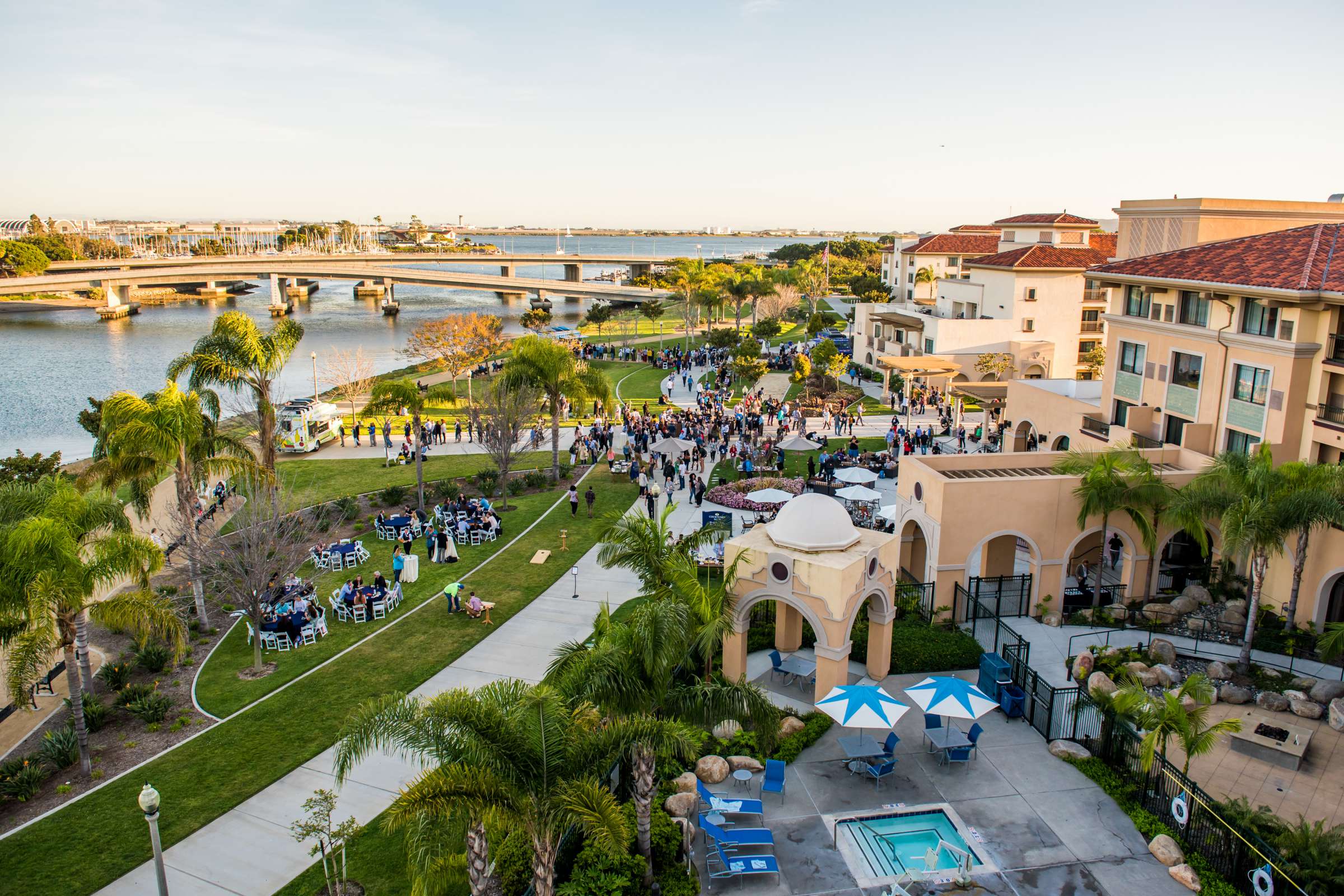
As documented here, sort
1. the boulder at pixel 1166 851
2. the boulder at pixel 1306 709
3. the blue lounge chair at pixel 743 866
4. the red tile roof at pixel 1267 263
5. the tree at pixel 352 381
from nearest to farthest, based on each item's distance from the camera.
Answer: the blue lounge chair at pixel 743 866 → the boulder at pixel 1166 851 → the boulder at pixel 1306 709 → the red tile roof at pixel 1267 263 → the tree at pixel 352 381

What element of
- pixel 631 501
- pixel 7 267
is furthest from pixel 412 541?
pixel 7 267

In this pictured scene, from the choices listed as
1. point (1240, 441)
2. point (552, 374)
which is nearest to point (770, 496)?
point (552, 374)

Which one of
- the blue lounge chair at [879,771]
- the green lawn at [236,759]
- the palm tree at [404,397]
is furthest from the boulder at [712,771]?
the palm tree at [404,397]

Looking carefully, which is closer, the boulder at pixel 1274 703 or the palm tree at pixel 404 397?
the boulder at pixel 1274 703

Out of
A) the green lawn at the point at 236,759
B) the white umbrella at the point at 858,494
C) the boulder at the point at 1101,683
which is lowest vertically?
the green lawn at the point at 236,759

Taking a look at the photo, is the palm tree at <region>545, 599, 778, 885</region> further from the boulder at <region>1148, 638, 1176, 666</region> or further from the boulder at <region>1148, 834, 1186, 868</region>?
the boulder at <region>1148, 638, 1176, 666</region>

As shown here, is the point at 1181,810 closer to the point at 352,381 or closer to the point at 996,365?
the point at 996,365

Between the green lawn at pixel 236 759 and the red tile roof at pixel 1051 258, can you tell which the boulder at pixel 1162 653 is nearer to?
the green lawn at pixel 236 759
